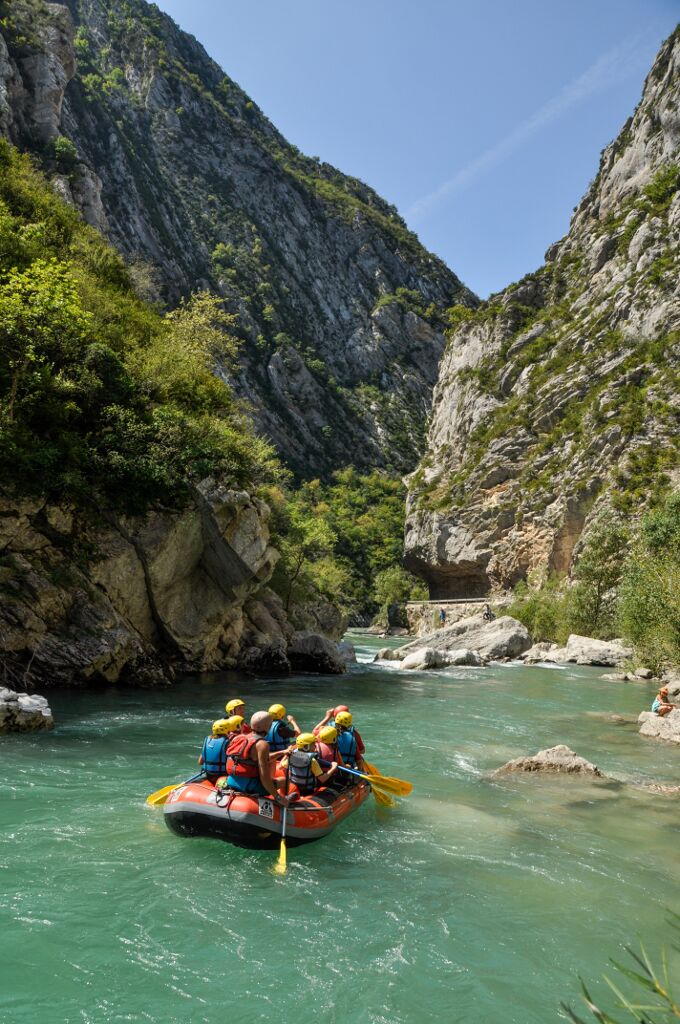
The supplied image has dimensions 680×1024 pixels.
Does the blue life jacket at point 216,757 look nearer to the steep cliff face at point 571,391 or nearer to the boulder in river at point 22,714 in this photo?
the boulder in river at point 22,714

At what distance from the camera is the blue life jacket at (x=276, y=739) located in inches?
374

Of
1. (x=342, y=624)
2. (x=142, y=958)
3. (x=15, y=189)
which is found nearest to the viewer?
(x=142, y=958)

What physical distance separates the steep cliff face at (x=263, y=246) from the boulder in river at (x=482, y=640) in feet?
160

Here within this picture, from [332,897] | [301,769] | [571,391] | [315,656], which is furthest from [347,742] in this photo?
[571,391]

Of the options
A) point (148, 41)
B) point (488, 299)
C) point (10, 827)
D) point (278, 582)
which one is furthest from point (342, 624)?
point (148, 41)

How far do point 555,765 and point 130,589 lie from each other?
1348 centimetres

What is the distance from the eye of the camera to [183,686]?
2036 cm

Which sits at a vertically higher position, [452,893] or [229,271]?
[229,271]

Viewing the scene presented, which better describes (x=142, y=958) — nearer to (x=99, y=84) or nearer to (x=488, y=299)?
(x=488, y=299)

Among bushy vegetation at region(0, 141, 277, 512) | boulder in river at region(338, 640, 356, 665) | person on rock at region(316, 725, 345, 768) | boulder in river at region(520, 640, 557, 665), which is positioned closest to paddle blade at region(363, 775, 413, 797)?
person on rock at region(316, 725, 345, 768)

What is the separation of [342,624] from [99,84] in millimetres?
83486

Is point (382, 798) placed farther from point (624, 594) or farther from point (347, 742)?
point (624, 594)

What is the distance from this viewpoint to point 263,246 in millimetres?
96625

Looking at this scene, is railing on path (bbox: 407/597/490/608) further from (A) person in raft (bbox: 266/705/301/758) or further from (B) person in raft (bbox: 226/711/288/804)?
(B) person in raft (bbox: 226/711/288/804)
